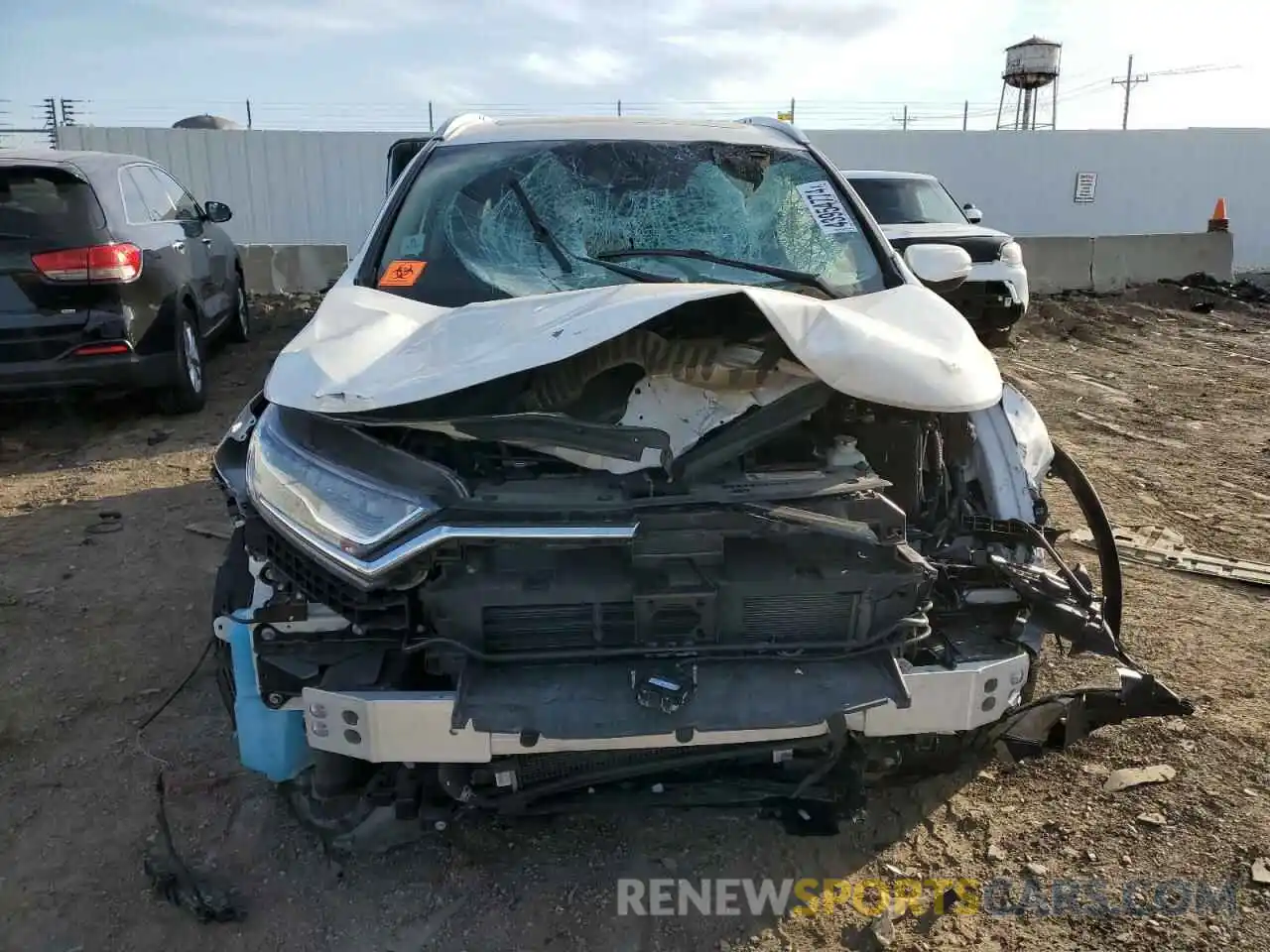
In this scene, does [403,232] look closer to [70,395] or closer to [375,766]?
[375,766]

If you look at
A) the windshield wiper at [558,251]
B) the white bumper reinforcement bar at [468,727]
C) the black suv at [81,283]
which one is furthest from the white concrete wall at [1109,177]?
the white bumper reinforcement bar at [468,727]

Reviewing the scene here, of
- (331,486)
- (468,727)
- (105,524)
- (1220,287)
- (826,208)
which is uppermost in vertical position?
(826,208)

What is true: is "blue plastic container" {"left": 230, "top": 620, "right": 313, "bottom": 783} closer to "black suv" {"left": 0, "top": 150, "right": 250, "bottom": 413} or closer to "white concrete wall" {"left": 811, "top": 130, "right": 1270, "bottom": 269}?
"black suv" {"left": 0, "top": 150, "right": 250, "bottom": 413}

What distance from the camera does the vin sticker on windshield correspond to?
3.33 m

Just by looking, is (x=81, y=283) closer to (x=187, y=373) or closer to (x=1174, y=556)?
(x=187, y=373)

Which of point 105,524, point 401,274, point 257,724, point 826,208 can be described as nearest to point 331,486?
point 257,724

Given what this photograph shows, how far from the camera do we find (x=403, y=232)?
10.9 feet

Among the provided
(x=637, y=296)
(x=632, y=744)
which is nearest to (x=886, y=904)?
(x=632, y=744)

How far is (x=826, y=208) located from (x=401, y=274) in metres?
1.53

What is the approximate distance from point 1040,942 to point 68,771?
283cm

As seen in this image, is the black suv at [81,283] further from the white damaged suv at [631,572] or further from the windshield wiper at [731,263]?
the windshield wiper at [731,263]

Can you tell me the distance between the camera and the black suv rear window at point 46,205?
5.54m

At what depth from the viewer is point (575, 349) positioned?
7.00 feet

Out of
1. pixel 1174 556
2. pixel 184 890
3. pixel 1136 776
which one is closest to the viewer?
pixel 184 890
